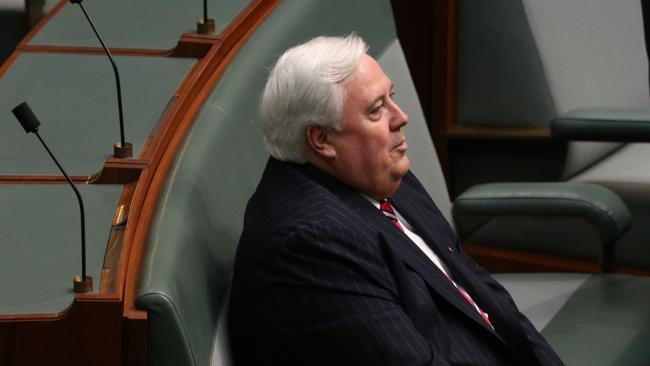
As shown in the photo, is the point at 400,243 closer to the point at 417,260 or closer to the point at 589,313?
the point at 417,260

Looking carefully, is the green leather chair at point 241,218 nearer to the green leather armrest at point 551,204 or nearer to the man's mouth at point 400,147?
the green leather armrest at point 551,204

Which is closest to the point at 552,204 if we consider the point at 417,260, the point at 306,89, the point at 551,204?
the point at 551,204

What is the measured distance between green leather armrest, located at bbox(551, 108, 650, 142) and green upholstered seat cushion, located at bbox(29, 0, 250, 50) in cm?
65

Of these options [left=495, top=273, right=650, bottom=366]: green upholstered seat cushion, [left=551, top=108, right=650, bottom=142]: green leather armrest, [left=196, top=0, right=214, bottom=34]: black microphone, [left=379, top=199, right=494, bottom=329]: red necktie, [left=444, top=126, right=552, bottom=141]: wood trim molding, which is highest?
[left=196, top=0, right=214, bottom=34]: black microphone

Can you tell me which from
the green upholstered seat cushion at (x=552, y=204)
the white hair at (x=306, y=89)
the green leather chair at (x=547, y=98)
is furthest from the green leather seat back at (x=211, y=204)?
the green leather chair at (x=547, y=98)

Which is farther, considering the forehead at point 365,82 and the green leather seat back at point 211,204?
the forehead at point 365,82

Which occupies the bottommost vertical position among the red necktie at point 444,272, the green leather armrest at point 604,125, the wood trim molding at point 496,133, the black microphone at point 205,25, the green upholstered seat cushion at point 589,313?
the green upholstered seat cushion at point 589,313

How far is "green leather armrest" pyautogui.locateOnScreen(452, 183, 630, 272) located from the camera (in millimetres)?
2016

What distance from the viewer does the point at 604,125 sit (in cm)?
220

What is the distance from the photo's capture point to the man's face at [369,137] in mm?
1485

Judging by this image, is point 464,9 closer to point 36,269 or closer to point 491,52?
point 491,52

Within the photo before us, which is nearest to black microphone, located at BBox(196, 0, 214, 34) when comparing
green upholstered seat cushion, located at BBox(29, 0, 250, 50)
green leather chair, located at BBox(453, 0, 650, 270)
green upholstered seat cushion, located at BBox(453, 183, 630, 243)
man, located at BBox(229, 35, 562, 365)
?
green upholstered seat cushion, located at BBox(29, 0, 250, 50)

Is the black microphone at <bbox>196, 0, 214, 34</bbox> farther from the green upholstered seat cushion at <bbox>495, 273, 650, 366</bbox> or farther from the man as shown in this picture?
the green upholstered seat cushion at <bbox>495, 273, 650, 366</bbox>

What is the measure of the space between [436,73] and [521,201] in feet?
2.43
